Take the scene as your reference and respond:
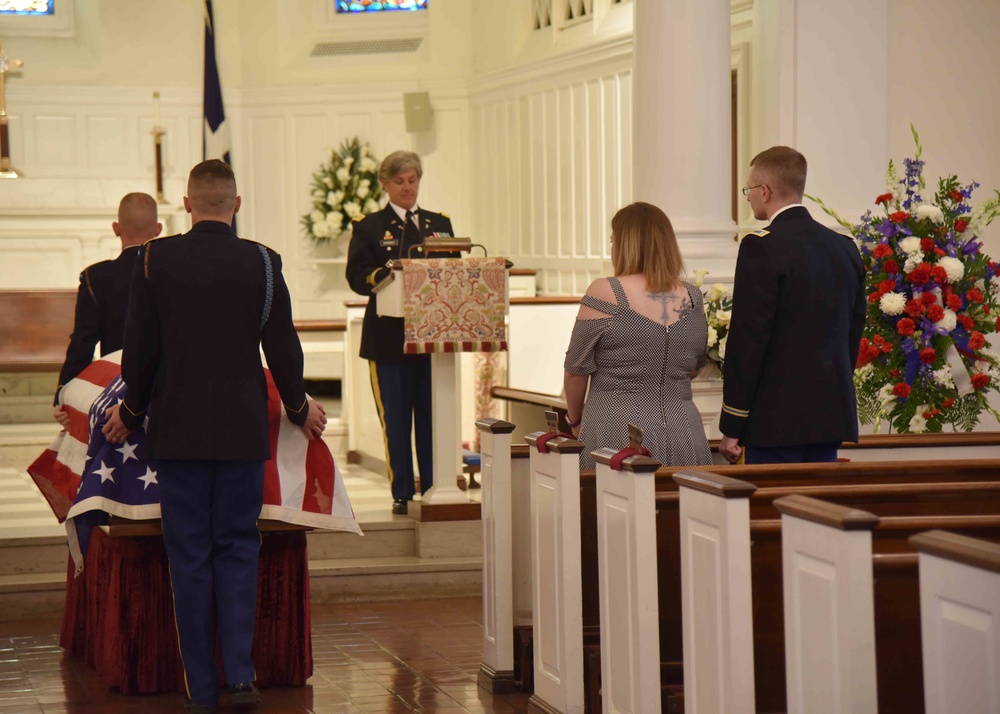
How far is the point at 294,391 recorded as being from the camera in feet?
14.7

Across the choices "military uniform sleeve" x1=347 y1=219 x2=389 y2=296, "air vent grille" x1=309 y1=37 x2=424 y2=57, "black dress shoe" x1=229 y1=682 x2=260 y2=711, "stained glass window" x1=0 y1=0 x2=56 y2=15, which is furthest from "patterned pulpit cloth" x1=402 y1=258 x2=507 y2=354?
"stained glass window" x1=0 y1=0 x2=56 y2=15

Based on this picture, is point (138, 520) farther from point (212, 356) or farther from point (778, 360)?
point (778, 360)

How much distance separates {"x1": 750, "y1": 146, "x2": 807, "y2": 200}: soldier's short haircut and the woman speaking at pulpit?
13.6 inches

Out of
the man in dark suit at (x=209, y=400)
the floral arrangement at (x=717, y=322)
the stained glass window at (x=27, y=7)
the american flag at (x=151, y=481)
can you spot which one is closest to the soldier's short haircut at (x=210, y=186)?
the man in dark suit at (x=209, y=400)

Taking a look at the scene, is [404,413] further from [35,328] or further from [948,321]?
[35,328]

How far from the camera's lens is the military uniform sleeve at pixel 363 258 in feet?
21.6

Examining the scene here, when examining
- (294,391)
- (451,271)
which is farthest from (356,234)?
(294,391)

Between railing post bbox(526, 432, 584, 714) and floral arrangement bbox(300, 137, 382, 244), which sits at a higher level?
floral arrangement bbox(300, 137, 382, 244)

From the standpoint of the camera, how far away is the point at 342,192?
→ 12141 millimetres

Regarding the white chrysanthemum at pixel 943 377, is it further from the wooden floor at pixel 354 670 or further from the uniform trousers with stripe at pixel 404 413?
the uniform trousers with stripe at pixel 404 413

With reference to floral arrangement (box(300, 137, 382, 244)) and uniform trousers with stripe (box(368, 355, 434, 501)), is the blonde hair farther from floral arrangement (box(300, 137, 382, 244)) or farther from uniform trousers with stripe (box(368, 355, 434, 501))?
floral arrangement (box(300, 137, 382, 244))

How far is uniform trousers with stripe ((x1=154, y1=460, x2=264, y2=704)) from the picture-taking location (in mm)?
4281

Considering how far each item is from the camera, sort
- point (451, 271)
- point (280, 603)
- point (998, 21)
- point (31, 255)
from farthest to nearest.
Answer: point (31, 255) < point (998, 21) < point (451, 271) < point (280, 603)

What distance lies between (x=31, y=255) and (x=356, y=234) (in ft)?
20.0
